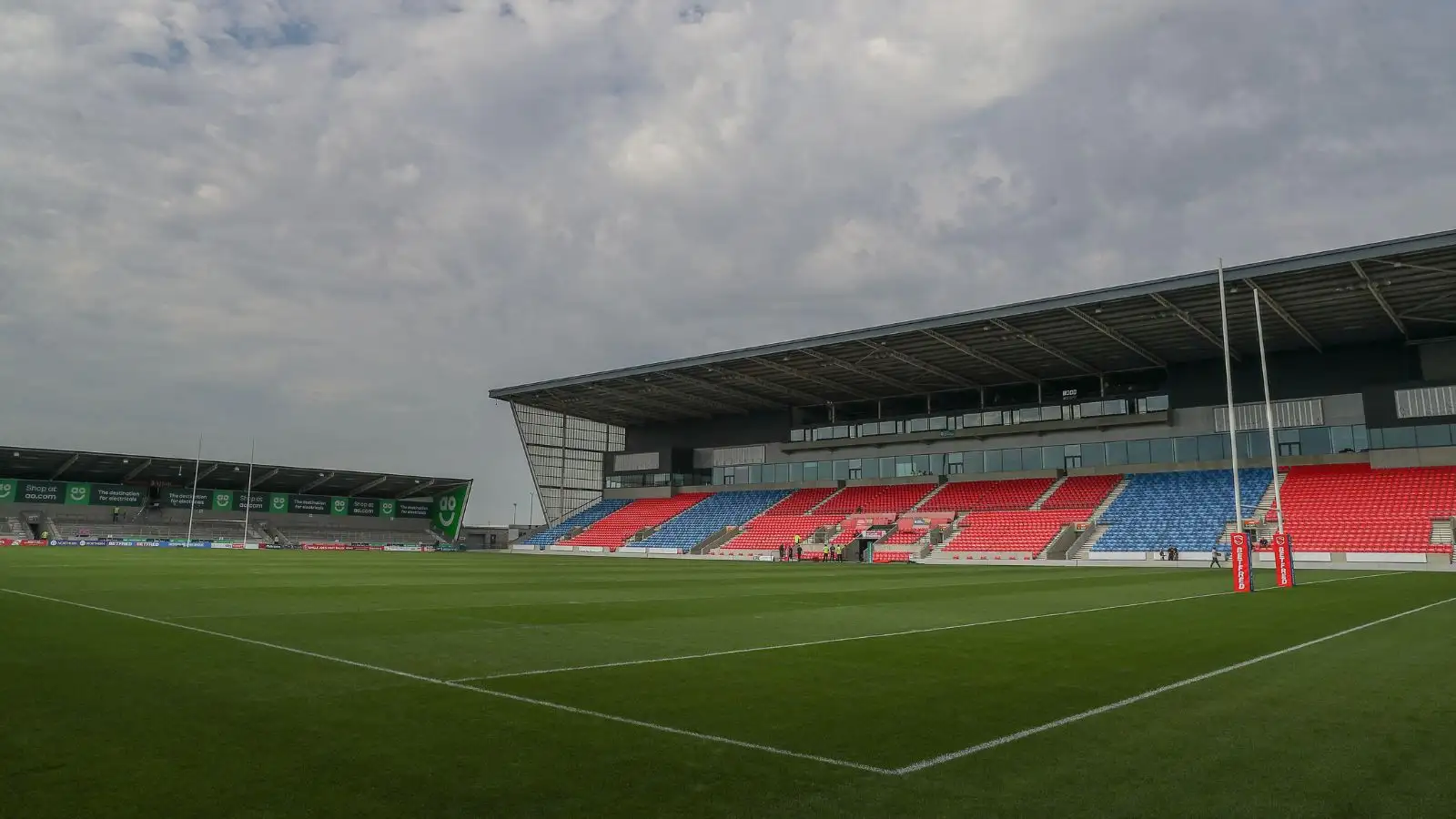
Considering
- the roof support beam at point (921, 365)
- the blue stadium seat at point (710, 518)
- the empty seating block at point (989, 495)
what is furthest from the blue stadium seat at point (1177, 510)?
the blue stadium seat at point (710, 518)

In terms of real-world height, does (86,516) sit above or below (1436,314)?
below

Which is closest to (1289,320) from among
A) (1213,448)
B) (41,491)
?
(1213,448)

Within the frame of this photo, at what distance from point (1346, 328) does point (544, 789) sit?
50475 mm

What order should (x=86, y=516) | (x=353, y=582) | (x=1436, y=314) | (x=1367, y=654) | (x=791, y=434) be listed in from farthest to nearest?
1. (x=86, y=516)
2. (x=791, y=434)
3. (x=1436, y=314)
4. (x=353, y=582)
5. (x=1367, y=654)

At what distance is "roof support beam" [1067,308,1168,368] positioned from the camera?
1647 inches

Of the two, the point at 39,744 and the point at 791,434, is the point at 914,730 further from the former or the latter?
the point at 791,434

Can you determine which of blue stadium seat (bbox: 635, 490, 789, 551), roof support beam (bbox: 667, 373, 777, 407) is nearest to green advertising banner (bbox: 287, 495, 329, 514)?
blue stadium seat (bbox: 635, 490, 789, 551)

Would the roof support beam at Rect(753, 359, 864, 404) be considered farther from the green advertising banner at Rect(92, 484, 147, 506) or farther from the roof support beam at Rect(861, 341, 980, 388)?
the green advertising banner at Rect(92, 484, 147, 506)

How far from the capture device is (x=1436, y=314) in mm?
40312

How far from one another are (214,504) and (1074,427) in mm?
74424

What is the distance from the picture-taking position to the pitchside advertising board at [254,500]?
71312 mm

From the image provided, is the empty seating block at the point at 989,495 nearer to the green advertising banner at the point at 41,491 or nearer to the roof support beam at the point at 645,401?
the roof support beam at the point at 645,401

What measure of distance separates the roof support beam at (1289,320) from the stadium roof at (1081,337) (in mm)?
110

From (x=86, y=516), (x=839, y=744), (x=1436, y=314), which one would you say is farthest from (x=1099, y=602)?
(x=86, y=516)
